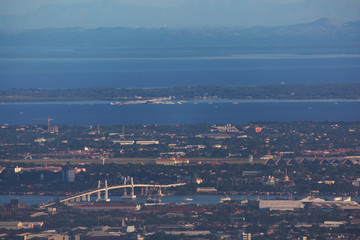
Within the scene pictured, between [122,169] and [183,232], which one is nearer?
[183,232]

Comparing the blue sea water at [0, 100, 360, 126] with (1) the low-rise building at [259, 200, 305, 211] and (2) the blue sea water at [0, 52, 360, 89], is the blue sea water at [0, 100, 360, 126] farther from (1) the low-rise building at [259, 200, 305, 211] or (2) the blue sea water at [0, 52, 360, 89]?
(1) the low-rise building at [259, 200, 305, 211]

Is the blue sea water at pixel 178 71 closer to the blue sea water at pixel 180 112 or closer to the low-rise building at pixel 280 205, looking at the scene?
the blue sea water at pixel 180 112

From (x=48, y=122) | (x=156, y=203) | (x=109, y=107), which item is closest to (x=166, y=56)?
(x=109, y=107)

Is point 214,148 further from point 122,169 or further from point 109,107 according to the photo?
point 109,107

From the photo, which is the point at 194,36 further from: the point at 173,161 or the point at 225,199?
the point at 225,199

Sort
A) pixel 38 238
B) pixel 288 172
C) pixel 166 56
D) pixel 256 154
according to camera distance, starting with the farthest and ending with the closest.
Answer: pixel 166 56, pixel 256 154, pixel 288 172, pixel 38 238

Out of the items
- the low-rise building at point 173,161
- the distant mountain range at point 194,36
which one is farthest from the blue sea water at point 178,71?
the low-rise building at point 173,161

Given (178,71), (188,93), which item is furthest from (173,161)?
(178,71)
